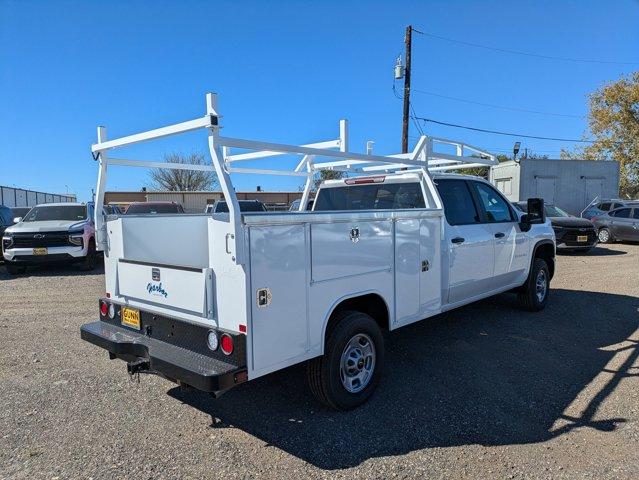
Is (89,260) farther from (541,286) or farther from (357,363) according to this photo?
(541,286)

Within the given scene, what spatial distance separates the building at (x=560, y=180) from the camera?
19.6 meters

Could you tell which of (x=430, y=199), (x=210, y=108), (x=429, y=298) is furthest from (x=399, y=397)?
(x=210, y=108)

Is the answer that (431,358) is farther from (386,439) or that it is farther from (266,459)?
(266,459)

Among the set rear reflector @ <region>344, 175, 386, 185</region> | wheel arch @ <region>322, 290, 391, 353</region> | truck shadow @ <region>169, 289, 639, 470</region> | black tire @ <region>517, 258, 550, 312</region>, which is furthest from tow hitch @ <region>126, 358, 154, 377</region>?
black tire @ <region>517, 258, 550, 312</region>

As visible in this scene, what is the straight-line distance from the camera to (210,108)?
298cm

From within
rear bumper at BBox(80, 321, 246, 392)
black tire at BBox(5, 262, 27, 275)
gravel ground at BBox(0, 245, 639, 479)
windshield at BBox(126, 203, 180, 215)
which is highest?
windshield at BBox(126, 203, 180, 215)

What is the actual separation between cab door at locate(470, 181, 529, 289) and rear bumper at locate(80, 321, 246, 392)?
3899 mm

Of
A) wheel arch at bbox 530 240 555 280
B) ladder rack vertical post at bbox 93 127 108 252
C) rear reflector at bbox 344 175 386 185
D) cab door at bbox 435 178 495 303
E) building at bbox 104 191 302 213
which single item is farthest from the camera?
building at bbox 104 191 302 213

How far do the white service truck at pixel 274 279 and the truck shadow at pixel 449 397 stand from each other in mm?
336

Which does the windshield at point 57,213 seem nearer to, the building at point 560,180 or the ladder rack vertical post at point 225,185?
the ladder rack vertical post at point 225,185

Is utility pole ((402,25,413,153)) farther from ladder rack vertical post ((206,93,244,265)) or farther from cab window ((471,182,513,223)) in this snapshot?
ladder rack vertical post ((206,93,244,265))

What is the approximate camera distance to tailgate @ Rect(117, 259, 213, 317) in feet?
10.7

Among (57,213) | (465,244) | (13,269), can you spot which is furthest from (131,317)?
(57,213)

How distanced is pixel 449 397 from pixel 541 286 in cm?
376
